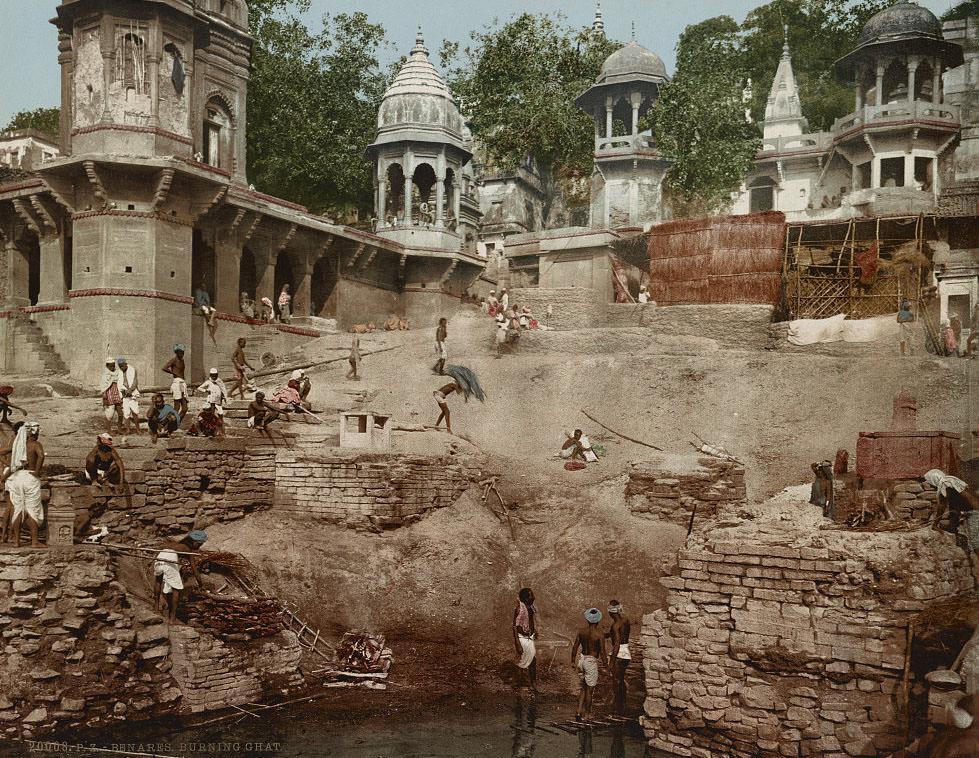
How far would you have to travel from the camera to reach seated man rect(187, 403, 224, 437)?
43.3 ft

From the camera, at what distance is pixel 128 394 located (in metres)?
14.0

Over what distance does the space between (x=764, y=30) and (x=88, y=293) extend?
75.1ft

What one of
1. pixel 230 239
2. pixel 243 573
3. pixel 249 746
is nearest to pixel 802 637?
pixel 249 746

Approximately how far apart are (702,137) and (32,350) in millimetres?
19800

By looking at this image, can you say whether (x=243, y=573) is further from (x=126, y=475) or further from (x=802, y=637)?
(x=802, y=637)

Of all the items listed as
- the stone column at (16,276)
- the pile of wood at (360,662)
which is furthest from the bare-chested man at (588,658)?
the stone column at (16,276)

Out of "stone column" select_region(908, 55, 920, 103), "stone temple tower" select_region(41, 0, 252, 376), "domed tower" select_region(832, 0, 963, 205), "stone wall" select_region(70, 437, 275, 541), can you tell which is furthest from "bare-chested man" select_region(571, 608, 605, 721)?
"stone column" select_region(908, 55, 920, 103)

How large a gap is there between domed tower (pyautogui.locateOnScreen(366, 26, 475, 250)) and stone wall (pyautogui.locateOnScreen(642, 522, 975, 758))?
63.0ft

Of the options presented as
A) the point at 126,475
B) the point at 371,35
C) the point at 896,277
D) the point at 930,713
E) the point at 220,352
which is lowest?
the point at 930,713

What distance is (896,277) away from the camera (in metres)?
20.2

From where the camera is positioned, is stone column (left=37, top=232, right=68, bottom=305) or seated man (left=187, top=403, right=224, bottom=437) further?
stone column (left=37, top=232, right=68, bottom=305)

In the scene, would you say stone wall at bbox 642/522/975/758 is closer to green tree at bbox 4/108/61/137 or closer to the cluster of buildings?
the cluster of buildings

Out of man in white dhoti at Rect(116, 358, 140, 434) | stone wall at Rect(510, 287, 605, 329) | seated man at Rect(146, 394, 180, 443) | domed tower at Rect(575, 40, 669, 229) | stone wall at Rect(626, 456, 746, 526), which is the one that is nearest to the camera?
stone wall at Rect(626, 456, 746, 526)

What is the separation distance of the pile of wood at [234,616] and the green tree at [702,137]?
2163 centimetres
